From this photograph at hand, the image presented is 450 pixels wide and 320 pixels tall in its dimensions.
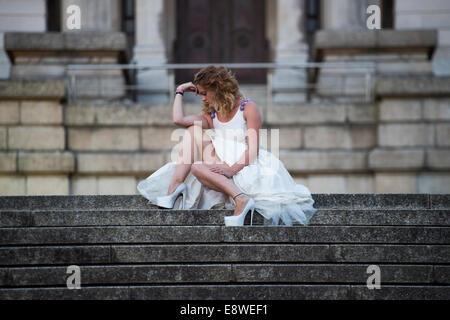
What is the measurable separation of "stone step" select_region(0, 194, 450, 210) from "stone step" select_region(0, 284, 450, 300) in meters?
1.67

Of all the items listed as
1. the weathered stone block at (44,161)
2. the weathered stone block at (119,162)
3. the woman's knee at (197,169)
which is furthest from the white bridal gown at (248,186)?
the weathered stone block at (44,161)

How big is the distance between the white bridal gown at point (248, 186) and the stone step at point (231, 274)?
28.5 inches

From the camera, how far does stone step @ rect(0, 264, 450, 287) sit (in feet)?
20.4

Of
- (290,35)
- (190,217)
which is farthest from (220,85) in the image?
(290,35)

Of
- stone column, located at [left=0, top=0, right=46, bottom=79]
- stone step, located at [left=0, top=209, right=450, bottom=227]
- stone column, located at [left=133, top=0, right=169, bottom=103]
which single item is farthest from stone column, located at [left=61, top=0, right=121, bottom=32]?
stone step, located at [left=0, top=209, right=450, bottom=227]

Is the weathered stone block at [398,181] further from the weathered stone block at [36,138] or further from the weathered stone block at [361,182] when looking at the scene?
the weathered stone block at [36,138]

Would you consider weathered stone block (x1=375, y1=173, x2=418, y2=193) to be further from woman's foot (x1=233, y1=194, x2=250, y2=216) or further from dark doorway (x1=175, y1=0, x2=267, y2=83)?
woman's foot (x1=233, y1=194, x2=250, y2=216)

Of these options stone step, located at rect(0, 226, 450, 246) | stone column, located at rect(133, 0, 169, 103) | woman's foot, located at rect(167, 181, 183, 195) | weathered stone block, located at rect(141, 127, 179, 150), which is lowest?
stone step, located at rect(0, 226, 450, 246)

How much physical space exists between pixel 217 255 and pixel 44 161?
6161mm

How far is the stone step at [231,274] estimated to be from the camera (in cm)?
622

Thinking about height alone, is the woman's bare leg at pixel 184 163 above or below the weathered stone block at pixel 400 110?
below

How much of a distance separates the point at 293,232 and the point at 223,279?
865mm
